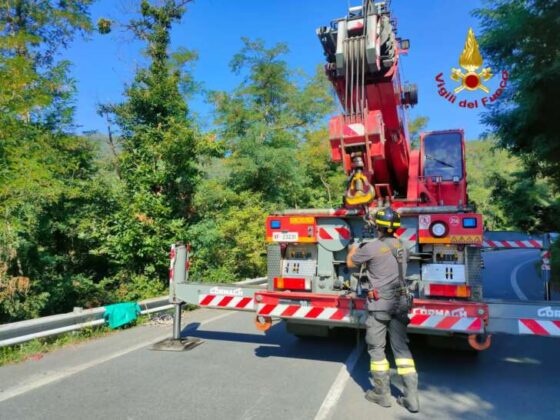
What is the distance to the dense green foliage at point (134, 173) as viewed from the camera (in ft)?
29.4

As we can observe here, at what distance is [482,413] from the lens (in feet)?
13.9

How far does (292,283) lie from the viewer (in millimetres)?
6160

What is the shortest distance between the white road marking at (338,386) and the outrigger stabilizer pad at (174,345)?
2.26m

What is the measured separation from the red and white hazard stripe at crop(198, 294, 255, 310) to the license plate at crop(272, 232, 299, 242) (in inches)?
34.4

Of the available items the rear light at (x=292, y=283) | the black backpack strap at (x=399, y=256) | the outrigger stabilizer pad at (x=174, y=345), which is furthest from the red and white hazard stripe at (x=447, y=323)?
the outrigger stabilizer pad at (x=174, y=345)

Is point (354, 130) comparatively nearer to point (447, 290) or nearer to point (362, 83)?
point (362, 83)

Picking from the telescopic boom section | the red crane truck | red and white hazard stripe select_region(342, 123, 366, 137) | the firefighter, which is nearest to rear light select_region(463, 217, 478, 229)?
the red crane truck

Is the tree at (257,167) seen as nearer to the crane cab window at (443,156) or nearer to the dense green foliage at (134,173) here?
the dense green foliage at (134,173)

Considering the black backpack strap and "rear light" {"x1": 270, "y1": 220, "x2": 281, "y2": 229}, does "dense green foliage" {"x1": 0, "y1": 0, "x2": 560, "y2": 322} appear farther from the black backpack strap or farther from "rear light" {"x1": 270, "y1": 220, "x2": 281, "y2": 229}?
the black backpack strap

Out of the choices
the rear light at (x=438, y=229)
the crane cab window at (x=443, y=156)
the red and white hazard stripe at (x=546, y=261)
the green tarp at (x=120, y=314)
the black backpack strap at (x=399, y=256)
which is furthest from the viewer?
the red and white hazard stripe at (x=546, y=261)

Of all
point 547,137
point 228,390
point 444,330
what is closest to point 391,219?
point 444,330

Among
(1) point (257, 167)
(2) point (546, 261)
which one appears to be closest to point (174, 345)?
(2) point (546, 261)

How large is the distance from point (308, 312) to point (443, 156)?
435 centimetres

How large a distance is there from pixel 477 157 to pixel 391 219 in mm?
118371
